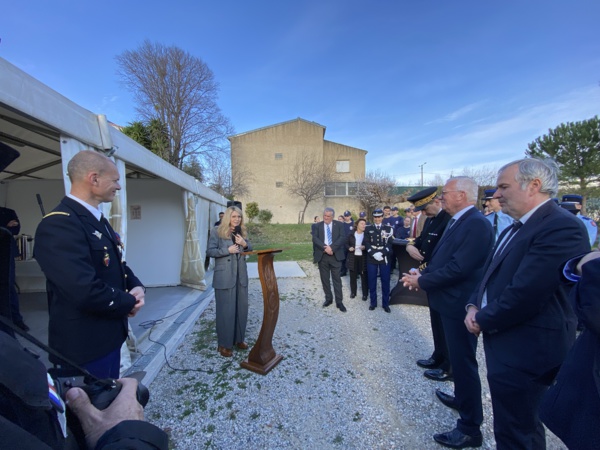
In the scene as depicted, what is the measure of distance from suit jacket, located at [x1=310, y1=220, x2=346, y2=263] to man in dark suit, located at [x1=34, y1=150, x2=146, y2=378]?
437 cm

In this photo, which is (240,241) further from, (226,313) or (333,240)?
(333,240)

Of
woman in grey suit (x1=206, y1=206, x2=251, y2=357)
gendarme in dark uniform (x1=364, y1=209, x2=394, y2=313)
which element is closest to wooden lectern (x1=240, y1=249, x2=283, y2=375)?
woman in grey suit (x1=206, y1=206, x2=251, y2=357)

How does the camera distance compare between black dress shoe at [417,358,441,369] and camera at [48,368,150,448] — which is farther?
black dress shoe at [417,358,441,369]

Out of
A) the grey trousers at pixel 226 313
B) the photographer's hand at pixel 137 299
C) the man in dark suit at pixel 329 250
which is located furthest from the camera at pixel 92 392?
the man in dark suit at pixel 329 250

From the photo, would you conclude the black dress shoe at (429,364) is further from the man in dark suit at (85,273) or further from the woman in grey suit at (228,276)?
the man in dark suit at (85,273)

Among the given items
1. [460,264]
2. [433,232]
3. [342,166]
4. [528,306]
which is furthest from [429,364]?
[342,166]

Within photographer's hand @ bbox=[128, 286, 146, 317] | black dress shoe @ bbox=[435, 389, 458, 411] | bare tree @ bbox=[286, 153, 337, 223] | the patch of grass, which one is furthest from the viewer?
bare tree @ bbox=[286, 153, 337, 223]

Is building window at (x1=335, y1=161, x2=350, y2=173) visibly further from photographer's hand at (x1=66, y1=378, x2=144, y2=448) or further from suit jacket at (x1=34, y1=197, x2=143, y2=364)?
photographer's hand at (x1=66, y1=378, x2=144, y2=448)

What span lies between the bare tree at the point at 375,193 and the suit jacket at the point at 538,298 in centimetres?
2442

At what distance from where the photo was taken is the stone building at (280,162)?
28578 millimetres

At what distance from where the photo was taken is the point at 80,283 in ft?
5.46

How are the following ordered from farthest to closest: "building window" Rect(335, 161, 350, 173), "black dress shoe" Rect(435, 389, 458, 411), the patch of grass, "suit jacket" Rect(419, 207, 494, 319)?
"building window" Rect(335, 161, 350, 173)
the patch of grass
"black dress shoe" Rect(435, 389, 458, 411)
"suit jacket" Rect(419, 207, 494, 319)

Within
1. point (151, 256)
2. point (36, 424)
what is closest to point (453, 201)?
point (36, 424)

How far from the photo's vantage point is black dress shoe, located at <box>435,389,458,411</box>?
2808 millimetres
